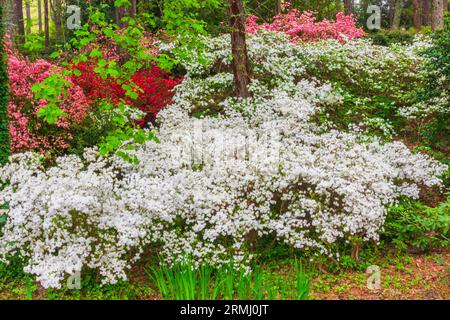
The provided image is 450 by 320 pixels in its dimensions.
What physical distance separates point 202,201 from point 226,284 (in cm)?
128

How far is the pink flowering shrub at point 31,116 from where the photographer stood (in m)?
8.39

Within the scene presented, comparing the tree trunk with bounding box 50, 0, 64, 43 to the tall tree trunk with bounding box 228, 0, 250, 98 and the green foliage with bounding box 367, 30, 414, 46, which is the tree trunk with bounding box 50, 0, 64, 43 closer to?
the tall tree trunk with bounding box 228, 0, 250, 98

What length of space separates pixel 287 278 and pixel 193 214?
157 cm

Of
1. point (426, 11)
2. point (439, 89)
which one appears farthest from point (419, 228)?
point (426, 11)

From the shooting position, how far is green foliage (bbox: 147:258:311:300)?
181 inches

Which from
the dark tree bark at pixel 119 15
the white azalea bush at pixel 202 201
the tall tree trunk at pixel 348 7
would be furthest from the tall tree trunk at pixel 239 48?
the tall tree trunk at pixel 348 7

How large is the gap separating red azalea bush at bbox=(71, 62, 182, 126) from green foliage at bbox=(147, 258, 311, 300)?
566cm

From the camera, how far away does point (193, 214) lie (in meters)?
5.84

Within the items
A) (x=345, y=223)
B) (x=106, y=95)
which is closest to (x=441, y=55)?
(x=345, y=223)

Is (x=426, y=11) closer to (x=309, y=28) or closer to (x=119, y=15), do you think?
(x=309, y=28)

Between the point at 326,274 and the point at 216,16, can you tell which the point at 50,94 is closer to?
the point at 326,274

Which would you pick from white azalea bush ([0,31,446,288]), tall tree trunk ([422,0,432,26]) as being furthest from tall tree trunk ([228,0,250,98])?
tall tree trunk ([422,0,432,26])

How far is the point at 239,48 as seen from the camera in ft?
33.6

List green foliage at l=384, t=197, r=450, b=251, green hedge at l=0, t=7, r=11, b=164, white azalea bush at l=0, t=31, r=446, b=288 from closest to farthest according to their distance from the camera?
white azalea bush at l=0, t=31, r=446, b=288 → green foliage at l=384, t=197, r=450, b=251 → green hedge at l=0, t=7, r=11, b=164
